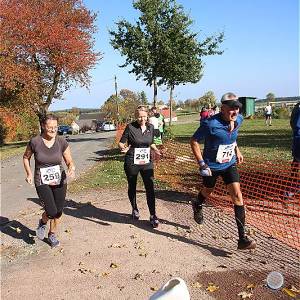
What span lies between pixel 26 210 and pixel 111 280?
4.31m

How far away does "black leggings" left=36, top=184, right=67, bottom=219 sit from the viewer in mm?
6191

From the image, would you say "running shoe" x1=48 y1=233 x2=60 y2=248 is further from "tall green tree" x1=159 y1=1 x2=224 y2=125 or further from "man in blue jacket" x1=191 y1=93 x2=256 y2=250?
"tall green tree" x1=159 y1=1 x2=224 y2=125

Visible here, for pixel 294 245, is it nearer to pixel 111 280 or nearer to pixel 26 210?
pixel 111 280

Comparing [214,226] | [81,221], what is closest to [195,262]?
[214,226]

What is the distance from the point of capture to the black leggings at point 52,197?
20.3 feet

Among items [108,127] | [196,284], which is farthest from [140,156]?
[108,127]

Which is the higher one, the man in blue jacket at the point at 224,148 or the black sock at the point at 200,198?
the man in blue jacket at the point at 224,148

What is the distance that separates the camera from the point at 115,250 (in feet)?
19.9

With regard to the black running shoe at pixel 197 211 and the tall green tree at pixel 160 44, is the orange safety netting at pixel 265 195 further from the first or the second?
the tall green tree at pixel 160 44

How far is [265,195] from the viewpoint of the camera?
310 inches

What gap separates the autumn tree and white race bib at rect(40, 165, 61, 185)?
85.3 feet

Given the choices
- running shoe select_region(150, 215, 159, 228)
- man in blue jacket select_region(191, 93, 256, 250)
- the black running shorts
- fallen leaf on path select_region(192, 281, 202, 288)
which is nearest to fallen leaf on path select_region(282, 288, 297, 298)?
fallen leaf on path select_region(192, 281, 202, 288)

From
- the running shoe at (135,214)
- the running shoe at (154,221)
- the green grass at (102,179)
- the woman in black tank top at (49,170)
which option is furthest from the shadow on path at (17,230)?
the green grass at (102,179)

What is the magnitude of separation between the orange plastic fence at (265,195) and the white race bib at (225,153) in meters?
1.32
